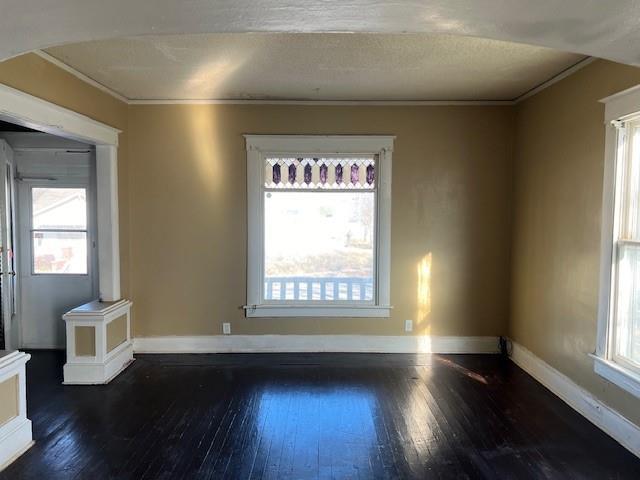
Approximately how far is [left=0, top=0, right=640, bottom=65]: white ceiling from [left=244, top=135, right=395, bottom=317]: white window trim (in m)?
2.42

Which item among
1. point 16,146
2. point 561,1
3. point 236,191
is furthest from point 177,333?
point 561,1

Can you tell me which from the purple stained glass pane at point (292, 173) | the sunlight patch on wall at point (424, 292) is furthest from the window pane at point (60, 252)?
the sunlight patch on wall at point (424, 292)

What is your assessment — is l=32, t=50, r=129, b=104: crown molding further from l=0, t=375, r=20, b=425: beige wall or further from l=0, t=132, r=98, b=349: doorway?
l=0, t=375, r=20, b=425: beige wall

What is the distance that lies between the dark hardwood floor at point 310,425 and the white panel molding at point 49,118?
6.93 feet

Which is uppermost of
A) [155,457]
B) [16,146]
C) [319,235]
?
[16,146]

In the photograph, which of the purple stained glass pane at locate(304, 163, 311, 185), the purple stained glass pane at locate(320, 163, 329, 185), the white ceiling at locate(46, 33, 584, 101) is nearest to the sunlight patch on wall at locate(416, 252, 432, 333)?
the purple stained glass pane at locate(320, 163, 329, 185)

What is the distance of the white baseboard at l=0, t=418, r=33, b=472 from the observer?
A: 239cm

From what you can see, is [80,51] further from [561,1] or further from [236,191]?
[561,1]

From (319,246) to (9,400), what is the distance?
2.88 metres

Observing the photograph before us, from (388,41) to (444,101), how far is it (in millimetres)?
1653

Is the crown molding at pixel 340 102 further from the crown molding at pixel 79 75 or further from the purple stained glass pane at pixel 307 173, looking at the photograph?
the purple stained glass pane at pixel 307 173

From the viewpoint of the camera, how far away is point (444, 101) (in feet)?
13.7

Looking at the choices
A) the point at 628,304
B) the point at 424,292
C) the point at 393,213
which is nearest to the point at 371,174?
the point at 393,213

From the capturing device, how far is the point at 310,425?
9.39 feet
